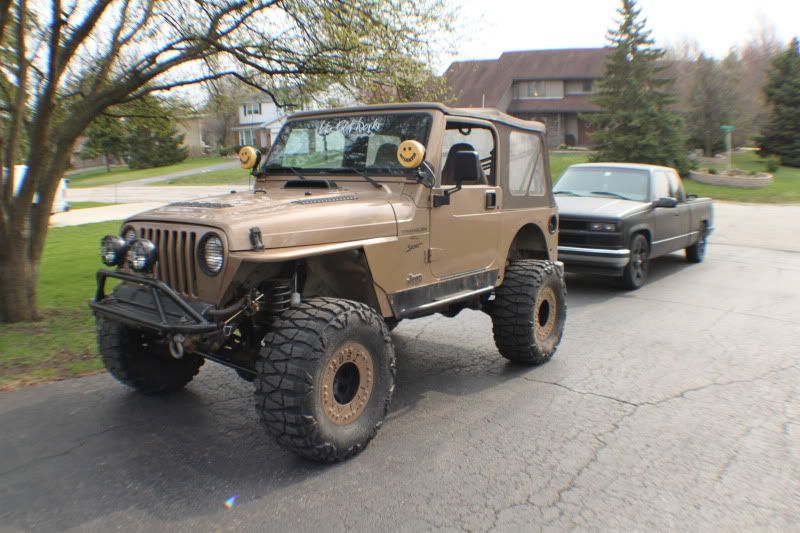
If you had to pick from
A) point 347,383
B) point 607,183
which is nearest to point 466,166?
point 347,383

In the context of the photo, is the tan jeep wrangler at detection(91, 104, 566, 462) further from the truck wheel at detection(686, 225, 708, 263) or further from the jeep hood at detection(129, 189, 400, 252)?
the truck wheel at detection(686, 225, 708, 263)

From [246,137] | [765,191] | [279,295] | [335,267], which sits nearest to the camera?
[279,295]

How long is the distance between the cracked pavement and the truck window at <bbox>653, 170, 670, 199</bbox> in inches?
166

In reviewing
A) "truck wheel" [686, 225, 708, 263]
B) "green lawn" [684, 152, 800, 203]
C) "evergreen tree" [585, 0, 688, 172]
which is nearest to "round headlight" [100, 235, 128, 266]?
"truck wheel" [686, 225, 708, 263]

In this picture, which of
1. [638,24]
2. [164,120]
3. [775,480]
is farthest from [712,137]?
[775,480]

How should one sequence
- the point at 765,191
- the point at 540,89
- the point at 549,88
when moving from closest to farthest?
the point at 765,191 < the point at 549,88 < the point at 540,89

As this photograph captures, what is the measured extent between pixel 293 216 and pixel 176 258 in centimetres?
73

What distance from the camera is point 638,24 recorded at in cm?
3153

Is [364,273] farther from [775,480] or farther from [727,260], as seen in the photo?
[727,260]

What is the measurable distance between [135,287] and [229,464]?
1227mm

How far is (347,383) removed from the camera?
405cm

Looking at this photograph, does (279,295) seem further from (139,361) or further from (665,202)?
(665,202)

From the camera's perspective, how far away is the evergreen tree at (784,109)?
35.0 metres

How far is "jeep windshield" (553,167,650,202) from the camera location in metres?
10.2
